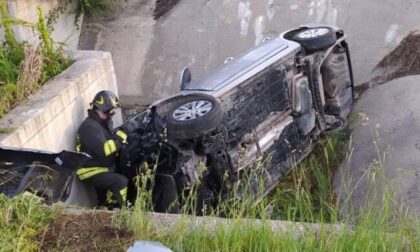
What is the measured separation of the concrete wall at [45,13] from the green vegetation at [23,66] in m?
1.20

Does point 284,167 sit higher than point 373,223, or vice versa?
point 373,223

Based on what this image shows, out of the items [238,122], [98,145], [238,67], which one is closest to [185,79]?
[238,67]

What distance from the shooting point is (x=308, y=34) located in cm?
775

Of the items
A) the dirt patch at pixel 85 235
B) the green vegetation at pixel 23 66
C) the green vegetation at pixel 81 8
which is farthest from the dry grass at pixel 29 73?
the green vegetation at pixel 81 8

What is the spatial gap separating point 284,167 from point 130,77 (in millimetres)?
5467

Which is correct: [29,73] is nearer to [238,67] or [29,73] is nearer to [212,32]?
[238,67]

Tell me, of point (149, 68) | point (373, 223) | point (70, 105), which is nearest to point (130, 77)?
point (149, 68)

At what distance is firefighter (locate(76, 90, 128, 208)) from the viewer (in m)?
6.12

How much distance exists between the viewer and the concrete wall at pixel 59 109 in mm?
5953

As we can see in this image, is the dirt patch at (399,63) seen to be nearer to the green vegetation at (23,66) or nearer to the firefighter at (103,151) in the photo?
the firefighter at (103,151)

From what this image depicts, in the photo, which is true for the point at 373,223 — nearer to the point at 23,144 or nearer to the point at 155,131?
the point at 155,131

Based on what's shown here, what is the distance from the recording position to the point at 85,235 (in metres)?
3.79

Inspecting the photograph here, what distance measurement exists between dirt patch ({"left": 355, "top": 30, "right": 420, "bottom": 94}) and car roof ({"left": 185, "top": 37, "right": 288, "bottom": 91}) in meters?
A: 2.64

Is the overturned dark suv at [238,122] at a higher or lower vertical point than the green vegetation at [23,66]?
lower
